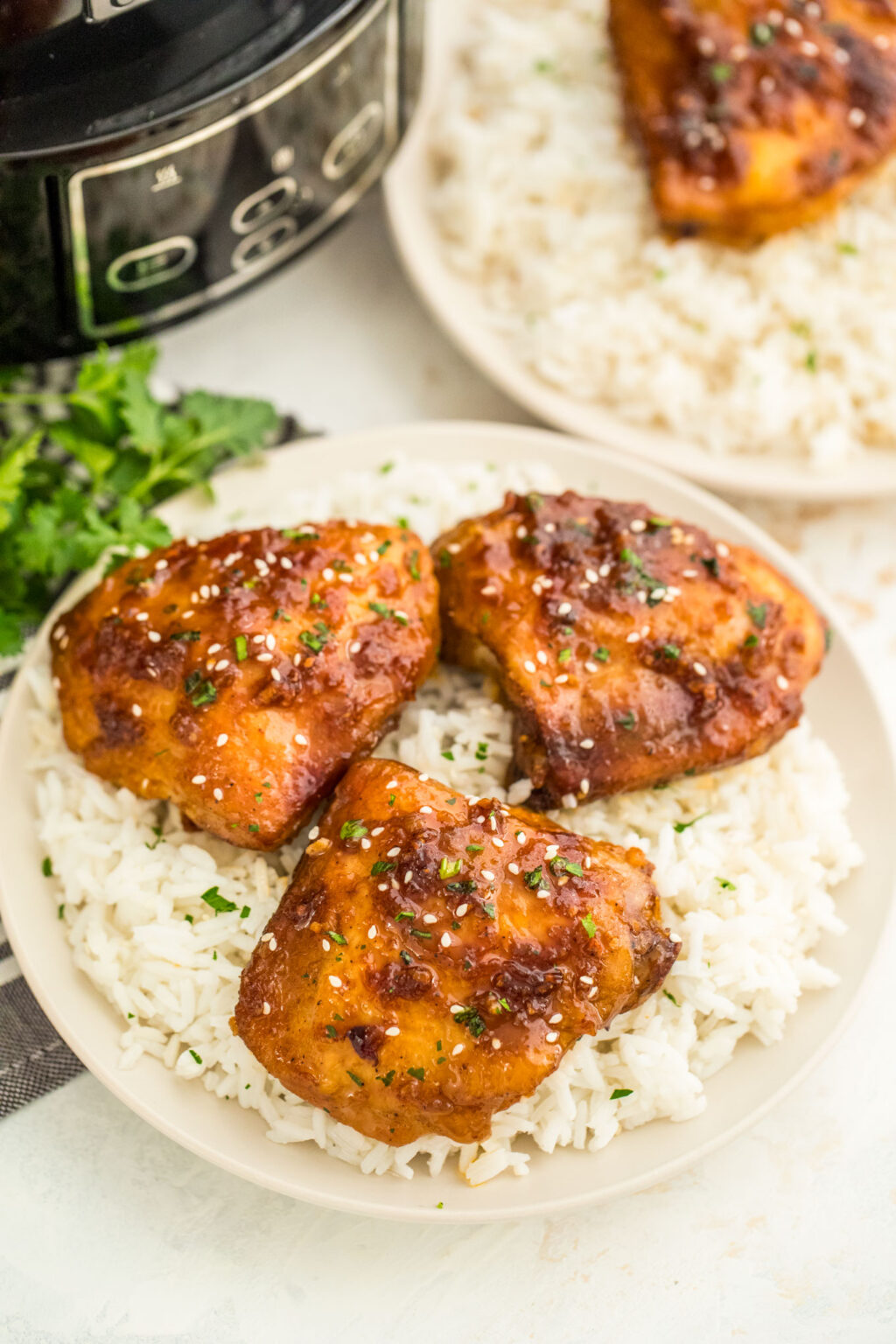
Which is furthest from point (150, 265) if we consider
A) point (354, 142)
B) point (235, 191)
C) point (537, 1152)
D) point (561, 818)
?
point (537, 1152)

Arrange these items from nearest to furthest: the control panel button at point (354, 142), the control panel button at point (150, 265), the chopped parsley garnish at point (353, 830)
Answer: the chopped parsley garnish at point (353, 830) < the control panel button at point (150, 265) < the control panel button at point (354, 142)

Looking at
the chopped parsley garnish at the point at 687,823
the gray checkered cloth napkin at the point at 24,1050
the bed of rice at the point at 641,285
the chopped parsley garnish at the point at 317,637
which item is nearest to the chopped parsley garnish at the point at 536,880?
the chopped parsley garnish at the point at 687,823

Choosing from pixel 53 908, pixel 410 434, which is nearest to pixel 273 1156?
pixel 53 908

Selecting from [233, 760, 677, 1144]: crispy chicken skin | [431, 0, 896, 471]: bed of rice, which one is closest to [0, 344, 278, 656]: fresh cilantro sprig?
[431, 0, 896, 471]: bed of rice

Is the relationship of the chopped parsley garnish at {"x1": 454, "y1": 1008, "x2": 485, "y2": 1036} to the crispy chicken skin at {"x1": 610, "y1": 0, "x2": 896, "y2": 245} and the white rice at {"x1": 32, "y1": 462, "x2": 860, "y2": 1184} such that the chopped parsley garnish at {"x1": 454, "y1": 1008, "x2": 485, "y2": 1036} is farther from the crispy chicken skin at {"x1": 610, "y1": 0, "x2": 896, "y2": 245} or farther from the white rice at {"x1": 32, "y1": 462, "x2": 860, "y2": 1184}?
the crispy chicken skin at {"x1": 610, "y1": 0, "x2": 896, "y2": 245}

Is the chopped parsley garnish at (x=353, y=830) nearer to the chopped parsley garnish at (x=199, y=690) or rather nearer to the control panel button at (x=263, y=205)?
the chopped parsley garnish at (x=199, y=690)

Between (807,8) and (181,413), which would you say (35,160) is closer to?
(181,413)
